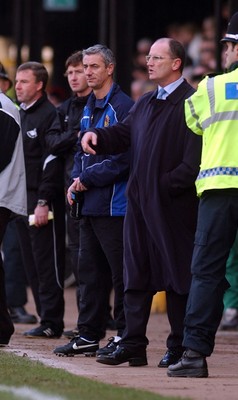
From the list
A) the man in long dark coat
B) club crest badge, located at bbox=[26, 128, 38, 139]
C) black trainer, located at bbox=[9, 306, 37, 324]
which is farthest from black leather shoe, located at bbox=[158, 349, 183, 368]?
black trainer, located at bbox=[9, 306, 37, 324]

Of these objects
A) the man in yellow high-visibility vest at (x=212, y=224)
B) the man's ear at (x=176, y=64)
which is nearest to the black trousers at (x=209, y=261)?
the man in yellow high-visibility vest at (x=212, y=224)

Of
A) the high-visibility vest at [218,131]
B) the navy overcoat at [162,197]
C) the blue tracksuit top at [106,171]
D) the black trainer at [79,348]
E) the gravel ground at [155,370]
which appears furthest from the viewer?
the black trainer at [79,348]

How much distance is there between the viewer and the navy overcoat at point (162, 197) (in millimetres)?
9961

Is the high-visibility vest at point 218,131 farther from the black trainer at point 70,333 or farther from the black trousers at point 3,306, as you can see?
the black trainer at point 70,333

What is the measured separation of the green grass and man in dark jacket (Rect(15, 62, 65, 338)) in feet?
8.98

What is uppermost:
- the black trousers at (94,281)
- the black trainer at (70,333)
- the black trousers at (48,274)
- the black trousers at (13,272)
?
the black trousers at (94,281)

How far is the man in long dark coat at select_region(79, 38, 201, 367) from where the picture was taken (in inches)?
393

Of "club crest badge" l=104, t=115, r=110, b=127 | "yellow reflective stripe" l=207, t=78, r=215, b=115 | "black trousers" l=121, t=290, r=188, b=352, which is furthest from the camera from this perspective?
"club crest badge" l=104, t=115, r=110, b=127

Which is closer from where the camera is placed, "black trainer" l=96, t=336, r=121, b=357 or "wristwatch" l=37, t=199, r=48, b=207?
"black trainer" l=96, t=336, r=121, b=357

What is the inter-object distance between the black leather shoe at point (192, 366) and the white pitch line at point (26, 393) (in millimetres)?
1217

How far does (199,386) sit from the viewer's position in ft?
29.6

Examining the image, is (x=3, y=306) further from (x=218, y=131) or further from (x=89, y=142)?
(x=218, y=131)

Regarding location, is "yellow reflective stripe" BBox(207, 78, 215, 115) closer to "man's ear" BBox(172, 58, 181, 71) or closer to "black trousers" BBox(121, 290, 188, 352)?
"man's ear" BBox(172, 58, 181, 71)

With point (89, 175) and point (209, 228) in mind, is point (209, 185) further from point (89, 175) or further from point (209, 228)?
point (89, 175)
